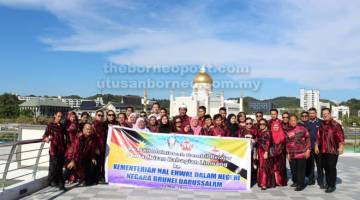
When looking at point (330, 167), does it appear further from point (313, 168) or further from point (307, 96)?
point (307, 96)

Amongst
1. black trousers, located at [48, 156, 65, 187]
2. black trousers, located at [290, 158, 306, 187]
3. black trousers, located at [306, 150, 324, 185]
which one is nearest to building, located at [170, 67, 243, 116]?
black trousers, located at [306, 150, 324, 185]

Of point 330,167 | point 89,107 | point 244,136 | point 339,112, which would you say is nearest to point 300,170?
point 330,167

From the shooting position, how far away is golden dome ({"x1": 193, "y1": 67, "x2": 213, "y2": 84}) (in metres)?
71.0

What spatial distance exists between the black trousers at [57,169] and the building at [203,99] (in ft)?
185

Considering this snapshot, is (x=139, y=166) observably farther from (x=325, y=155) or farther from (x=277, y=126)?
(x=325, y=155)

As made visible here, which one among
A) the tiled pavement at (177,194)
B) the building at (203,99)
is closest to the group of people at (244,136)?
the tiled pavement at (177,194)

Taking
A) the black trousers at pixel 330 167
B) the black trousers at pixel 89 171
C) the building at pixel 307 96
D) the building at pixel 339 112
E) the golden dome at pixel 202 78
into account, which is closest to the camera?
the black trousers at pixel 89 171

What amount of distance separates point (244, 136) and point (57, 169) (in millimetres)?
3887

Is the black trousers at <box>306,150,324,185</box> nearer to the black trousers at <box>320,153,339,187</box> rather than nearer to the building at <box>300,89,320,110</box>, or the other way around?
the black trousers at <box>320,153,339,187</box>

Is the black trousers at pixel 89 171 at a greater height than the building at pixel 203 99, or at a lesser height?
lesser

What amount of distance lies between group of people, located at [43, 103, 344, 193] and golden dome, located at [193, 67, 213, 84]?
62602 mm

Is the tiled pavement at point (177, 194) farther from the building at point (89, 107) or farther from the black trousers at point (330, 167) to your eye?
the building at point (89, 107)

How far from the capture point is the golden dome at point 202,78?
7101 cm

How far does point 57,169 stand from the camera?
7012 millimetres
